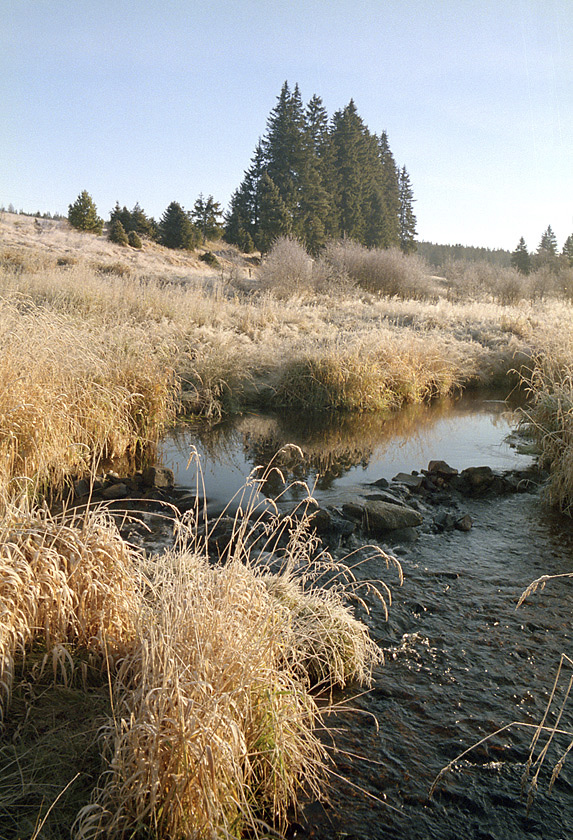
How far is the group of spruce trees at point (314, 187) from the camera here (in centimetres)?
3359

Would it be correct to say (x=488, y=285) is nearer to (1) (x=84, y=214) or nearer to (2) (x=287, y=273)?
(2) (x=287, y=273)

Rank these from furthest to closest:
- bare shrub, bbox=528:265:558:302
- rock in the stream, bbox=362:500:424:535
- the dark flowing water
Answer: bare shrub, bbox=528:265:558:302, rock in the stream, bbox=362:500:424:535, the dark flowing water

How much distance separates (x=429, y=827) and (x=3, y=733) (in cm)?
153

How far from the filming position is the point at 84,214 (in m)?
31.3

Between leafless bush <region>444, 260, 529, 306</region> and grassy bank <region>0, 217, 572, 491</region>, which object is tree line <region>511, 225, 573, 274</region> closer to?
leafless bush <region>444, 260, 529, 306</region>

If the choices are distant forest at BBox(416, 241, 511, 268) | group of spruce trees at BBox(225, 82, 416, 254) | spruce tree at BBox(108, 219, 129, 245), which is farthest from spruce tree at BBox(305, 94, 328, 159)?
distant forest at BBox(416, 241, 511, 268)

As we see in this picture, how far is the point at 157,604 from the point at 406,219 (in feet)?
155

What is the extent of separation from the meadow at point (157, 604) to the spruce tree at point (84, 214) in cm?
2200

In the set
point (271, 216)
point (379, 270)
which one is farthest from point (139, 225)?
point (379, 270)

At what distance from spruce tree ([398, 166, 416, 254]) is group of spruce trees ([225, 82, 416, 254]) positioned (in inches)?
107

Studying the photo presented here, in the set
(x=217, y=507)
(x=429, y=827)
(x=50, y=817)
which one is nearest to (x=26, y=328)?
(x=217, y=507)

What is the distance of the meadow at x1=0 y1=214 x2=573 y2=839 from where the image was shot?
5.86 ft

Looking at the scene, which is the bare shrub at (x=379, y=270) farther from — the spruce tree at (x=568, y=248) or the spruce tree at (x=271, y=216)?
the spruce tree at (x=568, y=248)

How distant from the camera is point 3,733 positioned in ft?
6.97
